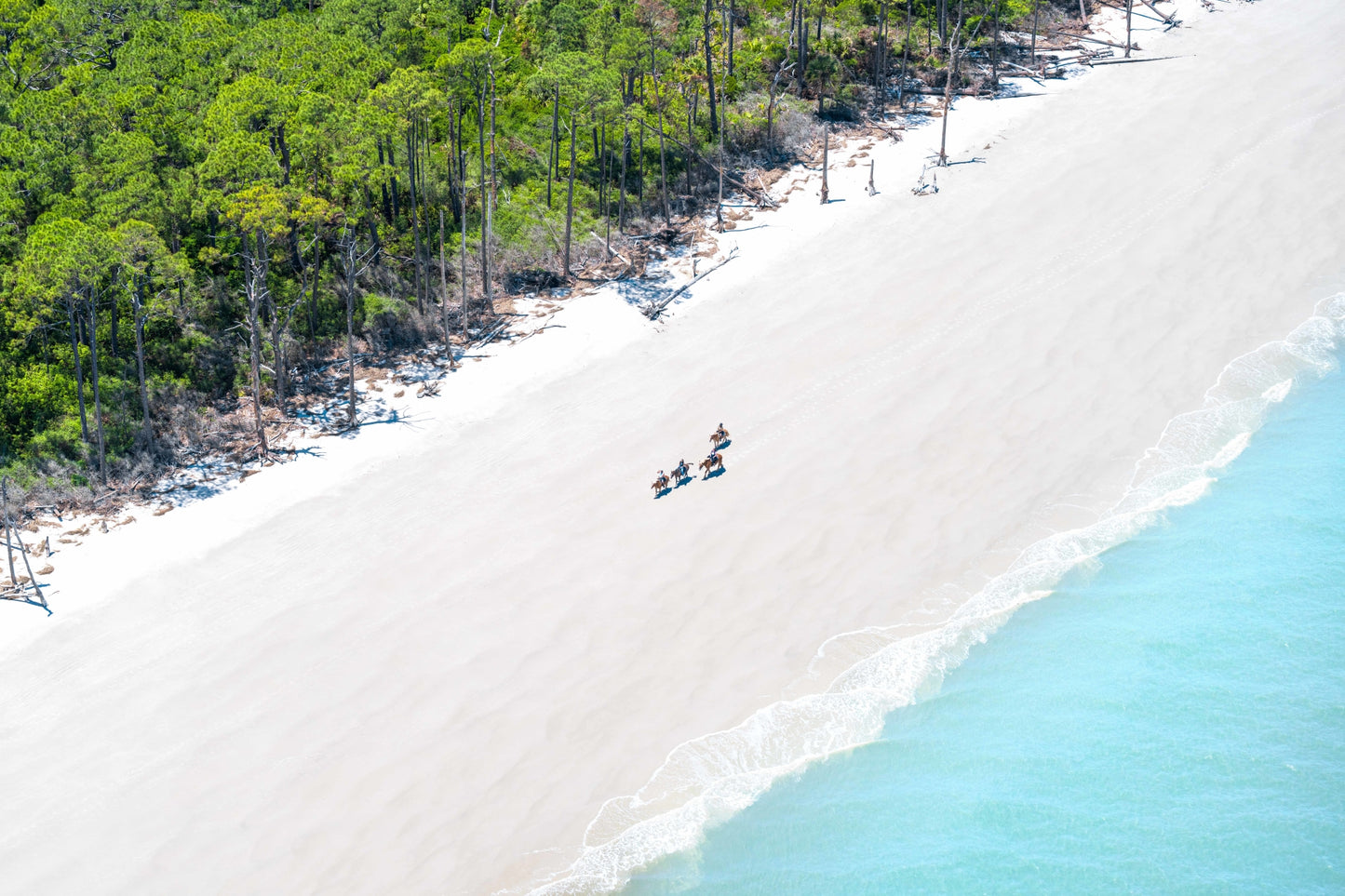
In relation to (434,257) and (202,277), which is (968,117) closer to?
(434,257)

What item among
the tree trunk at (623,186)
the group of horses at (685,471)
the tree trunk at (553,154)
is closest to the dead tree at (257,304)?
the tree trunk at (553,154)

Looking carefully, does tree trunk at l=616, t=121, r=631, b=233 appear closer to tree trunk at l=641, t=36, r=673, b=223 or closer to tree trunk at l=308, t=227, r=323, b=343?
tree trunk at l=641, t=36, r=673, b=223

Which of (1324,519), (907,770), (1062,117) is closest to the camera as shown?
(907,770)

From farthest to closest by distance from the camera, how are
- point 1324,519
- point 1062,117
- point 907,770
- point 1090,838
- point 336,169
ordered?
point 1062,117 < point 336,169 < point 1324,519 < point 907,770 < point 1090,838

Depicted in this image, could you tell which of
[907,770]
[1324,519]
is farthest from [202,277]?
[1324,519]

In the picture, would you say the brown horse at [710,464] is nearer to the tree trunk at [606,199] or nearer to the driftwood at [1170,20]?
the tree trunk at [606,199]

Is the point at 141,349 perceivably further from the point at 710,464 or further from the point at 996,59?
the point at 996,59
